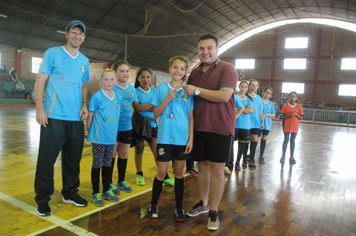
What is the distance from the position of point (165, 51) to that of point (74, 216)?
823 inches

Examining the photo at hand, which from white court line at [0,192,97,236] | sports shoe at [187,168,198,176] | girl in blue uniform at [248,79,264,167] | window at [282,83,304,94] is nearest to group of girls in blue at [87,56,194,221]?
white court line at [0,192,97,236]

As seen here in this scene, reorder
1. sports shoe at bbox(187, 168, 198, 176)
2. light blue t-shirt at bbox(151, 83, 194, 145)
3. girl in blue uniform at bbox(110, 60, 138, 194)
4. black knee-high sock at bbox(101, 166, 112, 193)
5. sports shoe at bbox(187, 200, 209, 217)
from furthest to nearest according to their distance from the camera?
sports shoe at bbox(187, 168, 198, 176)
girl in blue uniform at bbox(110, 60, 138, 194)
black knee-high sock at bbox(101, 166, 112, 193)
sports shoe at bbox(187, 200, 209, 217)
light blue t-shirt at bbox(151, 83, 194, 145)

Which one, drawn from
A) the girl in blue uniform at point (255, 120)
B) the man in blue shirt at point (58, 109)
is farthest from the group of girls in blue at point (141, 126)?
the girl in blue uniform at point (255, 120)

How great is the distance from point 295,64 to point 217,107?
24168mm

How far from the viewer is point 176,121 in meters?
2.37

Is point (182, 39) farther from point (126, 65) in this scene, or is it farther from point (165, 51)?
point (126, 65)

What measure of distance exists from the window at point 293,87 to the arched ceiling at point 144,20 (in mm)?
5849

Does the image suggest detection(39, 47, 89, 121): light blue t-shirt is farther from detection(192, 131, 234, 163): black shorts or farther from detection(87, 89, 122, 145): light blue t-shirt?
detection(192, 131, 234, 163): black shorts

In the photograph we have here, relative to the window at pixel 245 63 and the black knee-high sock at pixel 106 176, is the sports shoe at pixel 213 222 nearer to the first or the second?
the black knee-high sock at pixel 106 176

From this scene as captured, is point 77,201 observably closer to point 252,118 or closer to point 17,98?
point 252,118

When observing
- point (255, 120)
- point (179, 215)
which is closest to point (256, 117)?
point (255, 120)

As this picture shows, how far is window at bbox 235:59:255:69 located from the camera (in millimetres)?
25203

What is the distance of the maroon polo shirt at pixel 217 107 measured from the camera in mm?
2271

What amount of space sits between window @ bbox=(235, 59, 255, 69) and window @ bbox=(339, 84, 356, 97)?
785 centimetres
